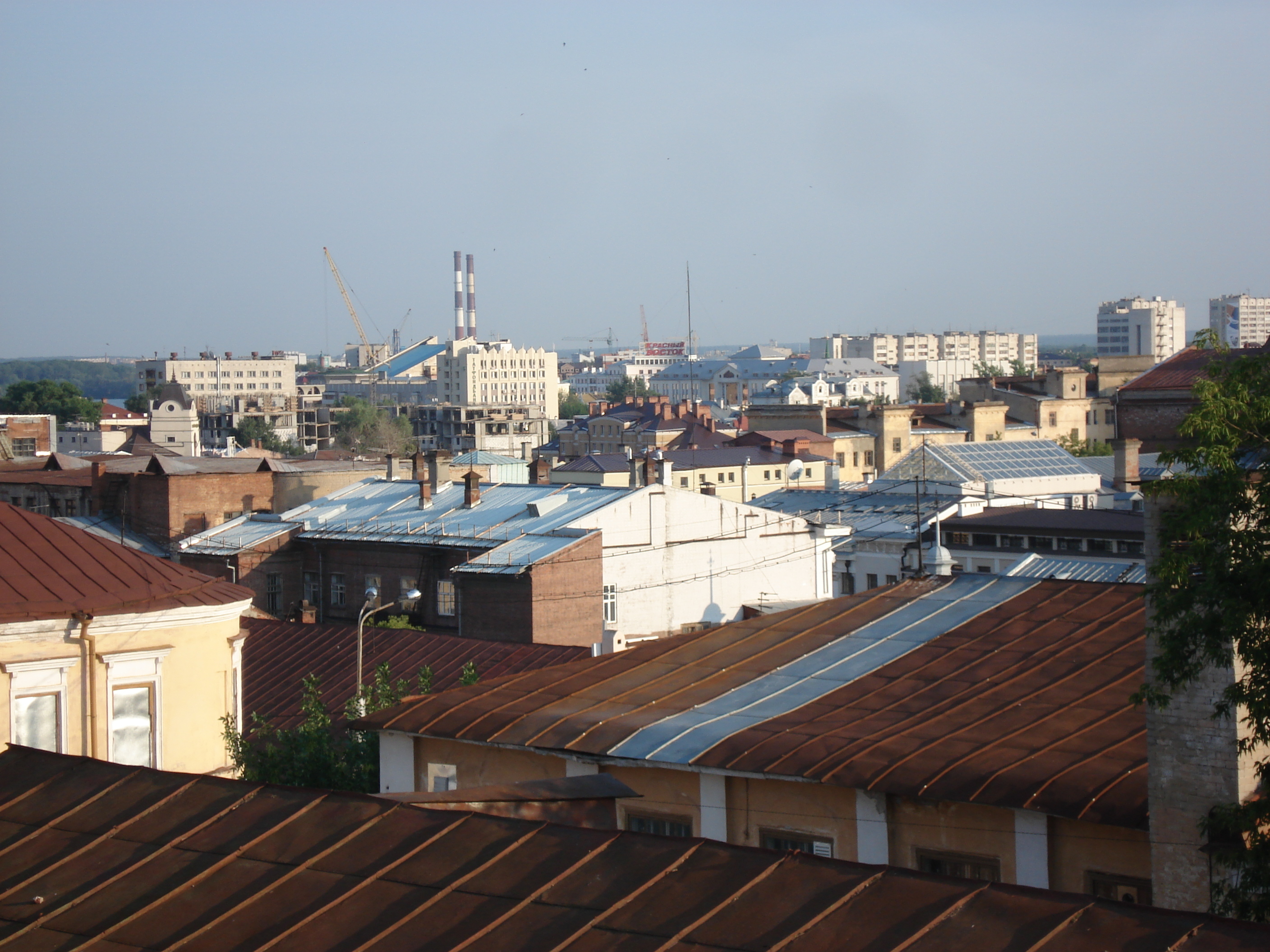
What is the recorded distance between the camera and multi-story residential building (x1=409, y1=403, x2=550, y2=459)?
136750 mm

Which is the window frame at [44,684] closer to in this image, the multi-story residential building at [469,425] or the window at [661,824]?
the window at [661,824]

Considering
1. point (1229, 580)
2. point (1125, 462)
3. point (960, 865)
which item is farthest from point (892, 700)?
point (1125, 462)

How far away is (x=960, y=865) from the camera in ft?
33.5

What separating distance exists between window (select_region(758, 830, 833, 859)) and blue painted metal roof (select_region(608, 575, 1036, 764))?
0.80m

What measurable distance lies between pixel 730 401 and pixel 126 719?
184 meters

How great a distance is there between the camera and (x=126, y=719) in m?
13.6

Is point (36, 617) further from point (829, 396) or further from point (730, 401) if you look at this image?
point (730, 401)

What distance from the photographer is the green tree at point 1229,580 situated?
783cm

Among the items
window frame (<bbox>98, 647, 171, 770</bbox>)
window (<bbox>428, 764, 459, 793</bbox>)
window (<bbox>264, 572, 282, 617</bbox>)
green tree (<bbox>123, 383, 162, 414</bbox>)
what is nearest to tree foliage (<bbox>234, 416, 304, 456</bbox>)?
green tree (<bbox>123, 383, 162, 414</bbox>)

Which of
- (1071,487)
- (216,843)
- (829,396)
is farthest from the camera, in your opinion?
(829,396)

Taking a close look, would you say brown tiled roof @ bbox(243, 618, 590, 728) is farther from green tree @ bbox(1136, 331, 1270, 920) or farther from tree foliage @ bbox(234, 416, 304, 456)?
tree foliage @ bbox(234, 416, 304, 456)

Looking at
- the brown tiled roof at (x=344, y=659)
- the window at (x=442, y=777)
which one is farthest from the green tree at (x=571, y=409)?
the window at (x=442, y=777)

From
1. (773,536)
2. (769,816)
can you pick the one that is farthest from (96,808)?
(773,536)

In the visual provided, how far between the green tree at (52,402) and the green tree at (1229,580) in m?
116
